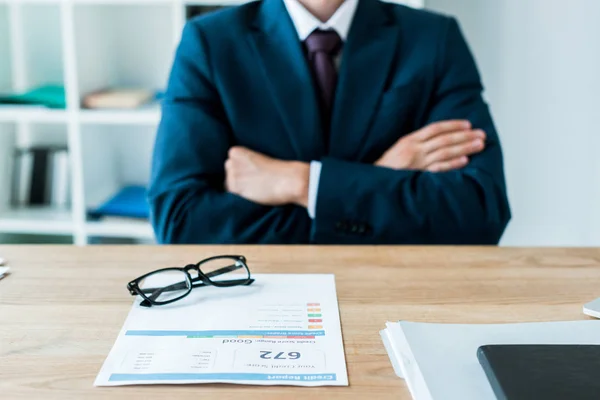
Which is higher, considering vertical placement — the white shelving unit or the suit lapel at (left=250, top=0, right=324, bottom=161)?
the suit lapel at (left=250, top=0, right=324, bottom=161)

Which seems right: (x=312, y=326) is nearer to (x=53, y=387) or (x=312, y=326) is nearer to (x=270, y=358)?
(x=270, y=358)

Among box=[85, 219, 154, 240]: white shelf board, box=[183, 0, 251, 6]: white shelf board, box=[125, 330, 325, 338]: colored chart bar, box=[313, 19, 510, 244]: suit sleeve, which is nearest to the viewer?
box=[125, 330, 325, 338]: colored chart bar

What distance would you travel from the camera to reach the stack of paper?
64 centimetres

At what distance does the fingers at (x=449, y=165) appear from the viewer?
1388 millimetres

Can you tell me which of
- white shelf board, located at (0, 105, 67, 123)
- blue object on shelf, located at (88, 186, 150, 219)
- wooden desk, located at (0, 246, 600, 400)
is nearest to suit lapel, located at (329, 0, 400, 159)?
wooden desk, located at (0, 246, 600, 400)

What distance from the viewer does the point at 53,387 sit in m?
0.65

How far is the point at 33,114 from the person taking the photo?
256cm

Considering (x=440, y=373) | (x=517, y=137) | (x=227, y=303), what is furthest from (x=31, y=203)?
(x=440, y=373)

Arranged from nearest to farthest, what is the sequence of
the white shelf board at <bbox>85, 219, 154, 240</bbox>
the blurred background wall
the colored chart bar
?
1. the colored chart bar
2. the blurred background wall
3. the white shelf board at <bbox>85, 219, 154, 240</bbox>

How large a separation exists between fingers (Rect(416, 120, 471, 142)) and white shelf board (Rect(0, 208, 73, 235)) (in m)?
1.72

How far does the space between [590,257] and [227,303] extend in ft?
1.93

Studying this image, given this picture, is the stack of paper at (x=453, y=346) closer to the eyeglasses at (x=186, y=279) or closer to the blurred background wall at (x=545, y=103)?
the eyeglasses at (x=186, y=279)

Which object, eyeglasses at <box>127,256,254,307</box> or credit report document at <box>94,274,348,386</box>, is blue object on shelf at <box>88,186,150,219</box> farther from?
credit report document at <box>94,274,348,386</box>

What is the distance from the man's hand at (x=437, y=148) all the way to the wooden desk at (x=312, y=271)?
357mm
